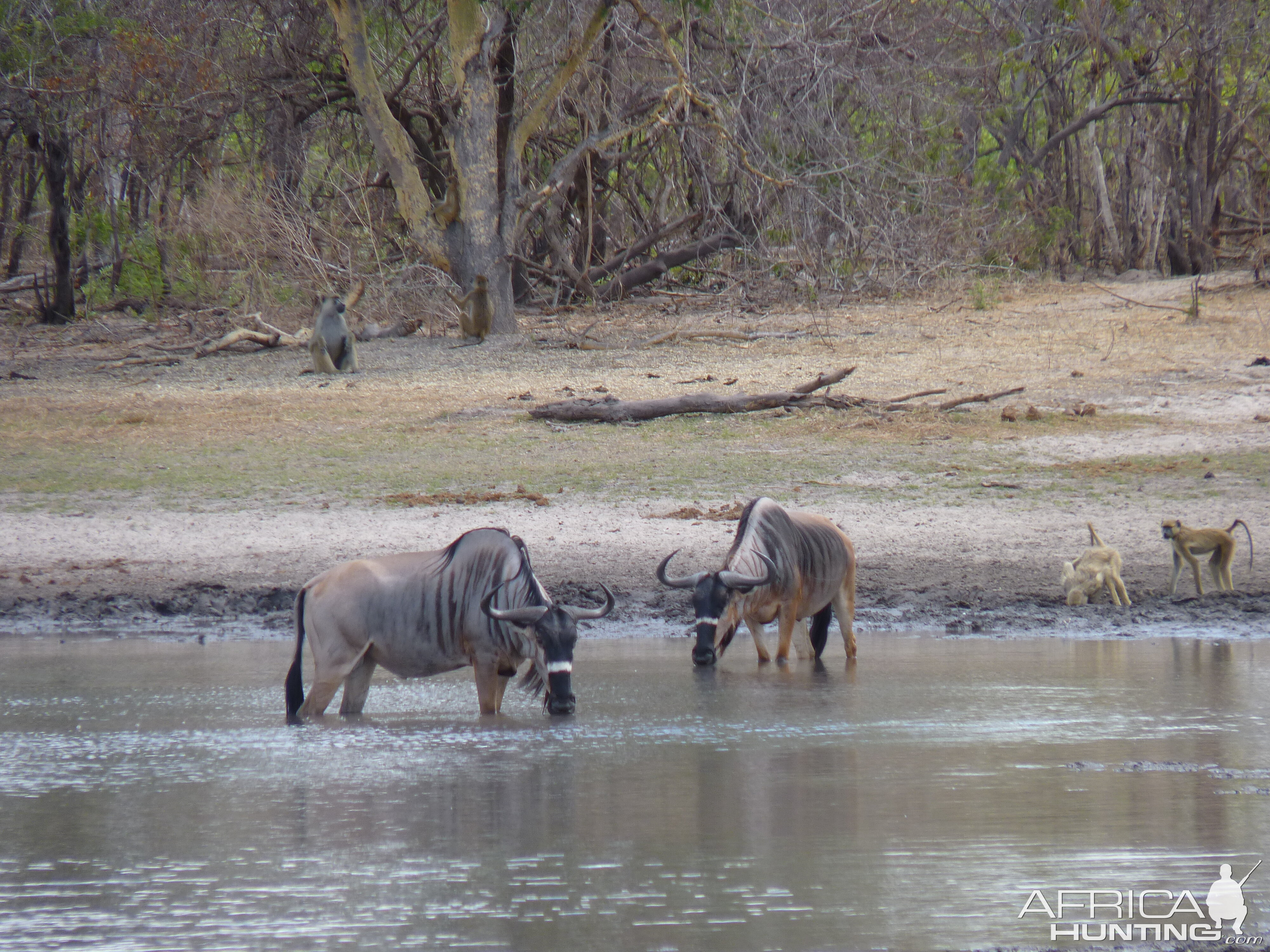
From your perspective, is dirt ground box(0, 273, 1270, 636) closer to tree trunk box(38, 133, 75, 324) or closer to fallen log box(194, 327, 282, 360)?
fallen log box(194, 327, 282, 360)

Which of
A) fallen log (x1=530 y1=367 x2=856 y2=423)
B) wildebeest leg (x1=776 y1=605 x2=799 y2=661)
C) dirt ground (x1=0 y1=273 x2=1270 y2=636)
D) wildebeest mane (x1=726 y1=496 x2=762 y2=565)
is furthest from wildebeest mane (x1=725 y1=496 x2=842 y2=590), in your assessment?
fallen log (x1=530 y1=367 x2=856 y2=423)

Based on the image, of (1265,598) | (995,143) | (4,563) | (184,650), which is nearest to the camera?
(184,650)

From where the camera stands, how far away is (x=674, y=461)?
12.6 metres

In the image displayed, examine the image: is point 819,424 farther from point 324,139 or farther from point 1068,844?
point 324,139

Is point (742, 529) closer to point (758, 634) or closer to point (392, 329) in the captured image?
point (758, 634)

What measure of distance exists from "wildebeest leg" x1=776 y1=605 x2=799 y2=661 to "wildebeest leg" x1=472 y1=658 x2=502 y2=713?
6.12ft

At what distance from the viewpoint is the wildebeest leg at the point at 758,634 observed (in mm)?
8156

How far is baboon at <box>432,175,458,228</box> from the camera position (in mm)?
19438

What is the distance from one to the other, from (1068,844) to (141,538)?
25.7ft

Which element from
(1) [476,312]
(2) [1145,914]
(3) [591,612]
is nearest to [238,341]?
(1) [476,312]

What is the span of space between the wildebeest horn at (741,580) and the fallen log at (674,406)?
6212 mm

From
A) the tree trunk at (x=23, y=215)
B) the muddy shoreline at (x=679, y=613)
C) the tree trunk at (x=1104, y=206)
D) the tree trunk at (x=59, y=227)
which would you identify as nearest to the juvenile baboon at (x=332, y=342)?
the tree trunk at (x=59, y=227)

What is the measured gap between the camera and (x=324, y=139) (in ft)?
71.9

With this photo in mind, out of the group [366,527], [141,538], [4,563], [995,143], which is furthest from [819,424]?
[995,143]
